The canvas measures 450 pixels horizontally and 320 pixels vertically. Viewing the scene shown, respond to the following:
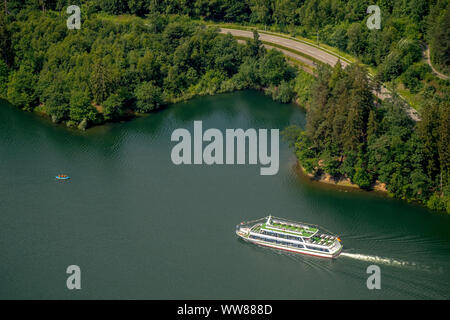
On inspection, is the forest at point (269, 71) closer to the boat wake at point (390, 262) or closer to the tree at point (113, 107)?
the tree at point (113, 107)

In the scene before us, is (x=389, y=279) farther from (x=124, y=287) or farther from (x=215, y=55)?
(x=215, y=55)

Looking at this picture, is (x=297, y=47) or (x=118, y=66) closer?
(x=118, y=66)

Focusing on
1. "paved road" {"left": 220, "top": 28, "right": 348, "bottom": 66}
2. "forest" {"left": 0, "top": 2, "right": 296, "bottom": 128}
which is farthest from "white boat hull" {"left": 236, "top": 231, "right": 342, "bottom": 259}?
"paved road" {"left": 220, "top": 28, "right": 348, "bottom": 66}

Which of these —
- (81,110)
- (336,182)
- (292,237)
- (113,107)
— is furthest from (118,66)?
(292,237)

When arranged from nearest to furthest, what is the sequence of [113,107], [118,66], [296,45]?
[113,107]
[118,66]
[296,45]

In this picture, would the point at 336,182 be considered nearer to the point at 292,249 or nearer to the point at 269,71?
the point at 292,249

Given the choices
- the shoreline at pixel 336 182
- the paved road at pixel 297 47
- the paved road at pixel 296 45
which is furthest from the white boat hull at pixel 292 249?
the paved road at pixel 296 45

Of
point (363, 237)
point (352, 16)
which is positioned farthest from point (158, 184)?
point (352, 16)
